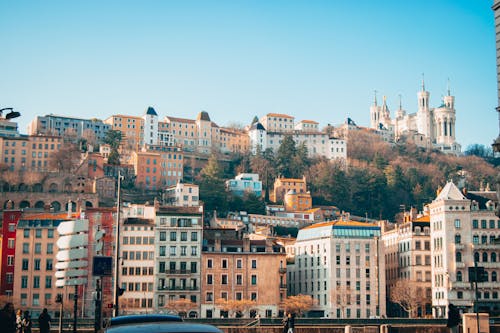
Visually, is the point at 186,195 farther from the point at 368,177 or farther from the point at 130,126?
the point at 130,126

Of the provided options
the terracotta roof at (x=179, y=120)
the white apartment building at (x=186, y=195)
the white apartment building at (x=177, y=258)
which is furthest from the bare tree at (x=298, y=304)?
the terracotta roof at (x=179, y=120)

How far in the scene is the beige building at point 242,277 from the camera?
86.6 m

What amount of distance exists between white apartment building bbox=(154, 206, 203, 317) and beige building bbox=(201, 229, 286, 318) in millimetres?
1092

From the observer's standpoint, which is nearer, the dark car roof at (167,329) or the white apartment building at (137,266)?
the dark car roof at (167,329)

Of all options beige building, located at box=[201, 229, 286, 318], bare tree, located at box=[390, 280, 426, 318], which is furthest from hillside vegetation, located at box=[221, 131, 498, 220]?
beige building, located at box=[201, 229, 286, 318]

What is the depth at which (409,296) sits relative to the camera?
285 ft

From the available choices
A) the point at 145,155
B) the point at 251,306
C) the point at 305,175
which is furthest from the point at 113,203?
the point at 251,306

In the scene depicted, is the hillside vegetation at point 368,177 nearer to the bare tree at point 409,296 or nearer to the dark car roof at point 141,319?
the bare tree at point 409,296

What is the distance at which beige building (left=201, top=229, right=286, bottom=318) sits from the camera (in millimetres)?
86625

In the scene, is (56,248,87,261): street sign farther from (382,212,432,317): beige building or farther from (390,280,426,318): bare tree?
(382,212,432,317): beige building

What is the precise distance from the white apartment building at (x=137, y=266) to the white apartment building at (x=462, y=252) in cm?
3166

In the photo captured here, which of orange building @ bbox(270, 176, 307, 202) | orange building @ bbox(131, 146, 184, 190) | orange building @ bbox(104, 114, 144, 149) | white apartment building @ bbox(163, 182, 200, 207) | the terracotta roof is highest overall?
the terracotta roof

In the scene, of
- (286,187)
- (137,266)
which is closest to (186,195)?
(286,187)

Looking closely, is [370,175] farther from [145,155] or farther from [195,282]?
[195,282]
